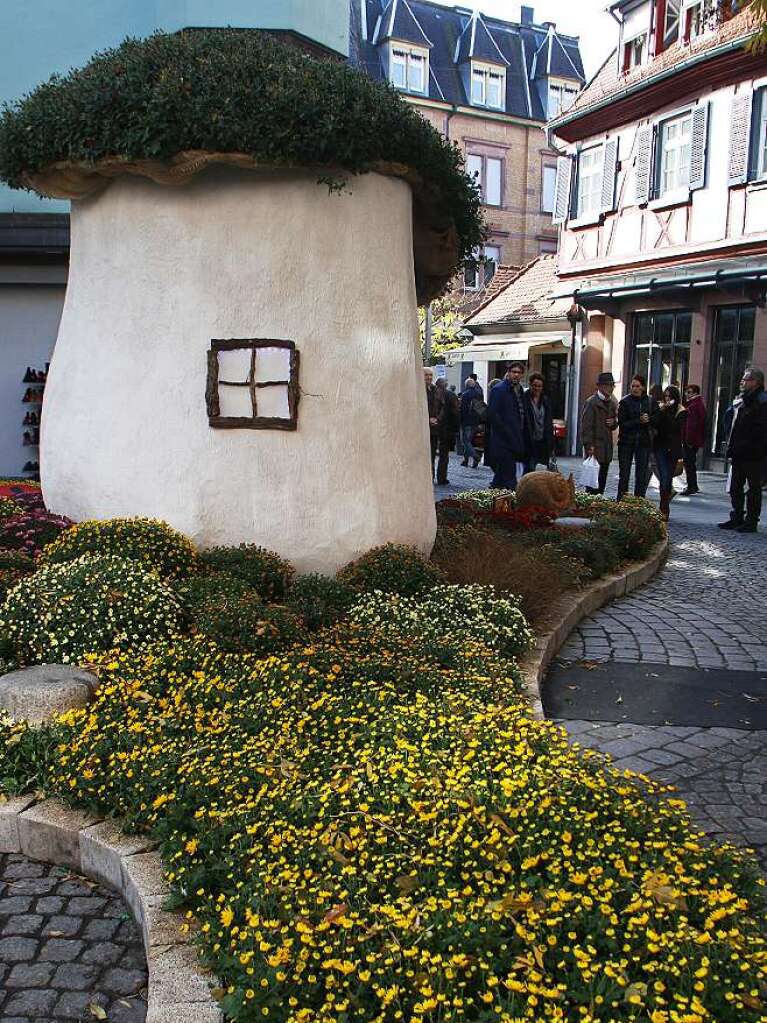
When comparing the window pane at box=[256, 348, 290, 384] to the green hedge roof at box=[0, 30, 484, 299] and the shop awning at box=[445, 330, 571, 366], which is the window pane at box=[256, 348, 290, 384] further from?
the shop awning at box=[445, 330, 571, 366]

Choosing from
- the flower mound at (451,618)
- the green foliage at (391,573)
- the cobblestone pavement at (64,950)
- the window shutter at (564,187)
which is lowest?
the cobblestone pavement at (64,950)

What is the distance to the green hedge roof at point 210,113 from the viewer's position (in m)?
5.79

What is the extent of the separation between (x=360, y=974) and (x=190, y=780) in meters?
1.31

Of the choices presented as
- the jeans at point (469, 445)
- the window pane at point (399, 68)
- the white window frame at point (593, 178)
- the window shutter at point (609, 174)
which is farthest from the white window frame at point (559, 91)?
the jeans at point (469, 445)

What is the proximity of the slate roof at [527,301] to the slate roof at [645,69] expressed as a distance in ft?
14.7

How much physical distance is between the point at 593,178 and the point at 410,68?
17.8 meters

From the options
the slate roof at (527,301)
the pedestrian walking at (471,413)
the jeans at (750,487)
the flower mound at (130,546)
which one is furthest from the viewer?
A: the slate roof at (527,301)

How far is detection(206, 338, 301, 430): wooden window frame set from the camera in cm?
635

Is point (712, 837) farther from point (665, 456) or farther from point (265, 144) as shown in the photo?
point (665, 456)

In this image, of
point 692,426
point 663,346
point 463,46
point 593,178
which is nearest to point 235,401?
point 692,426

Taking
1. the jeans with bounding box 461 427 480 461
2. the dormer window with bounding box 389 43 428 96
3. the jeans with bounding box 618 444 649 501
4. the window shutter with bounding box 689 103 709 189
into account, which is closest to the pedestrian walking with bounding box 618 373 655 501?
the jeans with bounding box 618 444 649 501

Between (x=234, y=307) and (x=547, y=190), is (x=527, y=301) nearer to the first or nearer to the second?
(x=547, y=190)

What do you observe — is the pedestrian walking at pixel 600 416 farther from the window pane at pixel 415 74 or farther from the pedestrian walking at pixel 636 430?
the window pane at pixel 415 74

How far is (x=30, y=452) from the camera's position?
41.4ft
